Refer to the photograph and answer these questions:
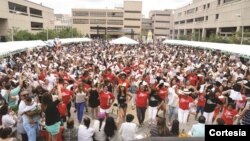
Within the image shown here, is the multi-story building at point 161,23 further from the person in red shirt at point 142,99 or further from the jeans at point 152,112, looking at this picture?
the jeans at point 152,112

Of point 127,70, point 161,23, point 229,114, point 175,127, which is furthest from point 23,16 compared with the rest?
point 161,23

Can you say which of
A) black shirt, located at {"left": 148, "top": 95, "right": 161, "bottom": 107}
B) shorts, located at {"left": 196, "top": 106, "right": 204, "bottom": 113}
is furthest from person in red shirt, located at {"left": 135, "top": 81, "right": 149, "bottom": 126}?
shorts, located at {"left": 196, "top": 106, "right": 204, "bottom": 113}

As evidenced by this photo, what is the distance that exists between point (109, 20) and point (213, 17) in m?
50.8

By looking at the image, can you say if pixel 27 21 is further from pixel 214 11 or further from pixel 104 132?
pixel 104 132

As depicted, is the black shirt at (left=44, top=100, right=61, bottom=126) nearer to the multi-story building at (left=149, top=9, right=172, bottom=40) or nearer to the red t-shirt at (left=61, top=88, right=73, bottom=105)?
the red t-shirt at (left=61, top=88, right=73, bottom=105)

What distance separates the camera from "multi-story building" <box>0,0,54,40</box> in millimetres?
51469

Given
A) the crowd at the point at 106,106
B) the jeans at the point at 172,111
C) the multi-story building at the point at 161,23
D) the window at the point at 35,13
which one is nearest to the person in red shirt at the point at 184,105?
the crowd at the point at 106,106

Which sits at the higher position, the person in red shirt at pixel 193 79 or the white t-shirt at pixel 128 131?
the person in red shirt at pixel 193 79

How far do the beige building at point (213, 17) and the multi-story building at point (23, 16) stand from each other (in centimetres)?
3644

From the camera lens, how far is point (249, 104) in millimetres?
8250

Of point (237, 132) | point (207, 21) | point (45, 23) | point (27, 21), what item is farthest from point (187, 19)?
point (237, 132)

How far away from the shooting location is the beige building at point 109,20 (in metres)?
110

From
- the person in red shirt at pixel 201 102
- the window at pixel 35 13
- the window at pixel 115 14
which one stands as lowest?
the person in red shirt at pixel 201 102

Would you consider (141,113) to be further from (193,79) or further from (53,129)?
(193,79)
